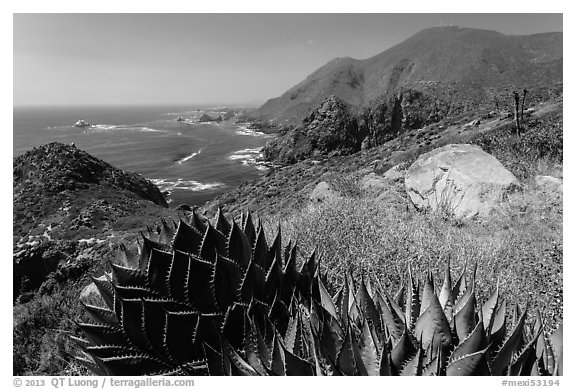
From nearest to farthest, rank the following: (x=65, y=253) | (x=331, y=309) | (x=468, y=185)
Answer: (x=331, y=309), (x=468, y=185), (x=65, y=253)

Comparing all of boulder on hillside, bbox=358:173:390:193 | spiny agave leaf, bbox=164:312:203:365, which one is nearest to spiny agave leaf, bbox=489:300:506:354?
spiny agave leaf, bbox=164:312:203:365

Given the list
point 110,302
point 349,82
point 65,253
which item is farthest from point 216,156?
point 349,82

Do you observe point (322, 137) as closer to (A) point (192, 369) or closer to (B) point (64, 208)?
(B) point (64, 208)

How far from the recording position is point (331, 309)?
2.04 metres

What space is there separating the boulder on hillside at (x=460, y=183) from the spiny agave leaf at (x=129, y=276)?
254 inches

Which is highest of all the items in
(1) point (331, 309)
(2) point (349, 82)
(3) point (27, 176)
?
(2) point (349, 82)

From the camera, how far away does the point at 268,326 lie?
6.65 feet

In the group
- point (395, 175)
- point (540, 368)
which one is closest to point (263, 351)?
point (540, 368)

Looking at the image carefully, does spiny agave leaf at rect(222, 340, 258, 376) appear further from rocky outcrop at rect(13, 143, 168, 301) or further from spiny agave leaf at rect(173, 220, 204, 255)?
rocky outcrop at rect(13, 143, 168, 301)

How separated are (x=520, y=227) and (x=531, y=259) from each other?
193cm

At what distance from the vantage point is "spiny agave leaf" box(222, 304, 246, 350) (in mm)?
1981

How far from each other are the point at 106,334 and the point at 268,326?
89cm
